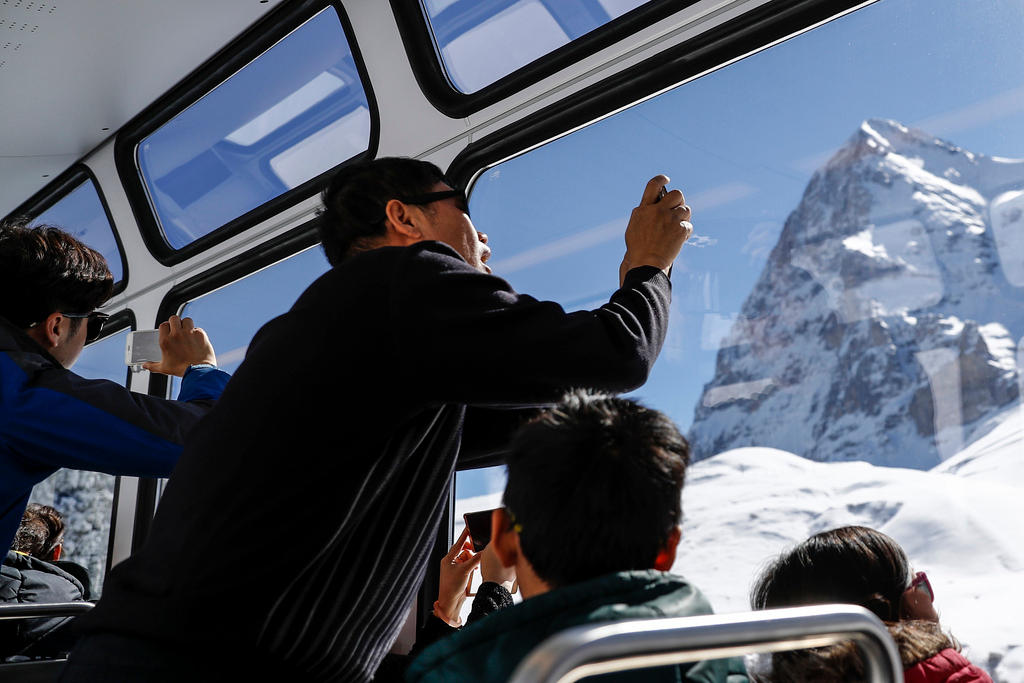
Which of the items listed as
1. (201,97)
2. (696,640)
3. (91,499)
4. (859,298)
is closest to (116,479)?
(91,499)

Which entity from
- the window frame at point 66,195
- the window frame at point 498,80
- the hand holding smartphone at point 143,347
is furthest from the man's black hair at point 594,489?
the window frame at point 66,195

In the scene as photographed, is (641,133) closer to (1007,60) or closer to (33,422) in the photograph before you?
(1007,60)

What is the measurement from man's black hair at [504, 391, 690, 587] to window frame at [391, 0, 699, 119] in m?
1.44

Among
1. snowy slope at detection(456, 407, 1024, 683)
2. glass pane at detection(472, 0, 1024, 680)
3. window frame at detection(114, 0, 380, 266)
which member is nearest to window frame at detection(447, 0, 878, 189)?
glass pane at detection(472, 0, 1024, 680)

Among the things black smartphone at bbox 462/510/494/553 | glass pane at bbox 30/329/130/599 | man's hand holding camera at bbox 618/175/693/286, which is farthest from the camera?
glass pane at bbox 30/329/130/599

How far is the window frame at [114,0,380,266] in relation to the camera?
3.11m

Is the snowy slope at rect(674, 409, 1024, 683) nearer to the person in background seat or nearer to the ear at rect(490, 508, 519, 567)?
the ear at rect(490, 508, 519, 567)

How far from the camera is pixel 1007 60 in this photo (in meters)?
1.76

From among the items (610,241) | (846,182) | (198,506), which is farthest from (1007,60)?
(198,506)

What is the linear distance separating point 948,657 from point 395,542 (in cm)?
92

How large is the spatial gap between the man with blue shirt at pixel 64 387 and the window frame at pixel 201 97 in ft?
4.28

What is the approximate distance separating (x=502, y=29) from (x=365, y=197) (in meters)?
1.42

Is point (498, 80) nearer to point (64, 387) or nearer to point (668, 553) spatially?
point (64, 387)

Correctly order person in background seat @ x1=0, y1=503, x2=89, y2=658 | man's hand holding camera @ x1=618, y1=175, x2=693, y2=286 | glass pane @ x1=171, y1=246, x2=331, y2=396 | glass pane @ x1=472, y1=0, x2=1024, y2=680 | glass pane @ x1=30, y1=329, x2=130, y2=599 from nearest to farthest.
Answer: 1. man's hand holding camera @ x1=618, y1=175, x2=693, y2=286
2. glass pane @ x1=472, y1=0, x2=1024, y2=680
3. person in background seat @ x1=0, y1=503, x2=89, y2=658
4. glass pane @ x1=171, y1=246, x2=331, y2=396
5. glass pane @ x1=30, y1=329, x2=130, y2=599
